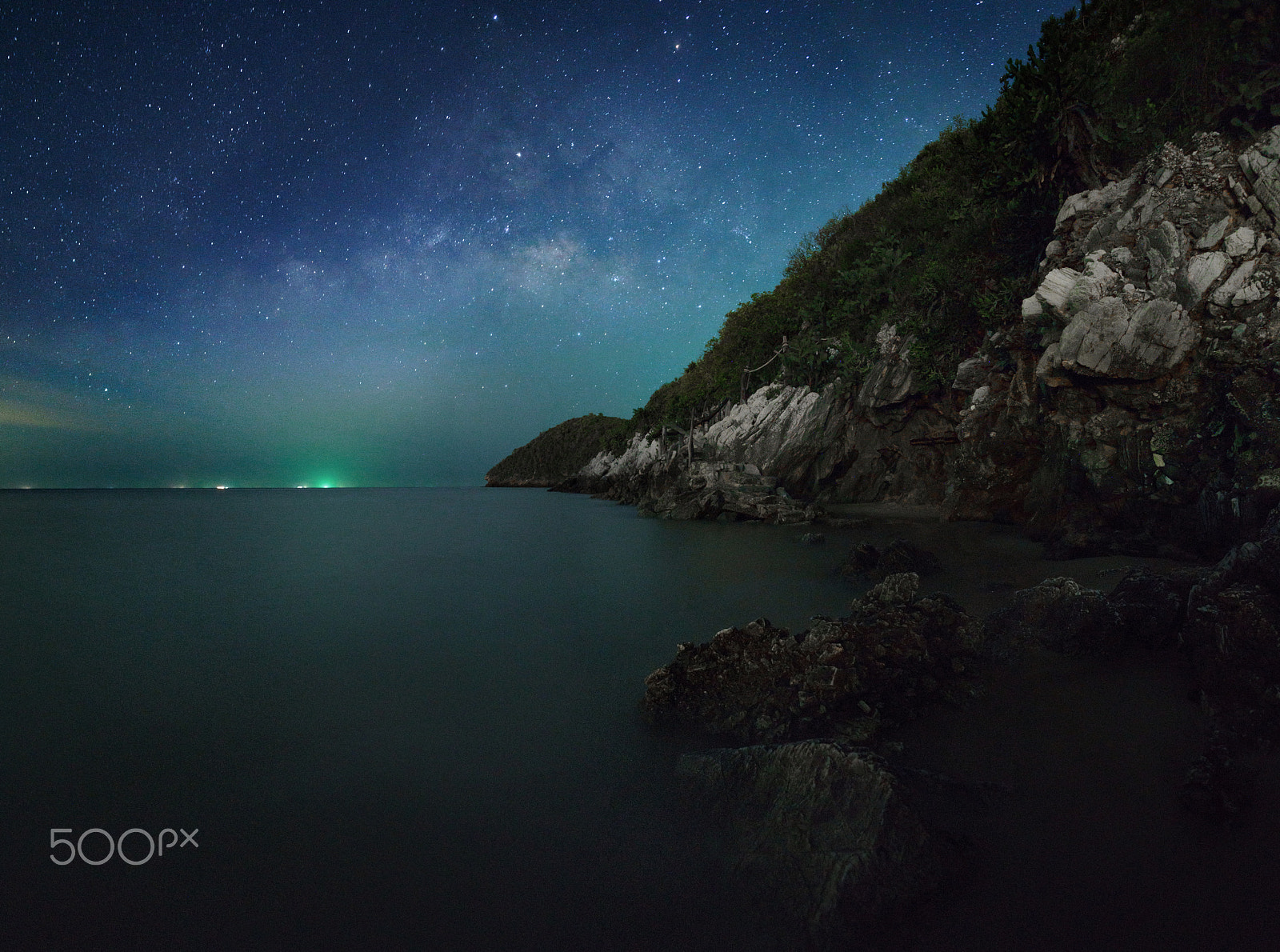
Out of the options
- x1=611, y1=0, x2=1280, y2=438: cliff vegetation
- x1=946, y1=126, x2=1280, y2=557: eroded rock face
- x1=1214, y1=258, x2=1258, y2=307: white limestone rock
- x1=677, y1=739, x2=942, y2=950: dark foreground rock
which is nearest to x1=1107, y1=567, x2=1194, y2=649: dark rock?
x1=677, y1=739, x2=942, y2=950: dark foreground rock

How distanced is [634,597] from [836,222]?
45407mm

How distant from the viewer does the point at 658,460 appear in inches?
1816

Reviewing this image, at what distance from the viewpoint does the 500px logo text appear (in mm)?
2990

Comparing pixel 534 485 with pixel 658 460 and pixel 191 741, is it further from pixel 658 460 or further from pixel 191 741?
pixel 191 741

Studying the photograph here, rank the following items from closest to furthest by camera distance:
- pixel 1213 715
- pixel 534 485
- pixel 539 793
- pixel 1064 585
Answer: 1. pixel 539 793
2. pixel 1213 715
3. pixel 1064 585
4. pixel 534 485

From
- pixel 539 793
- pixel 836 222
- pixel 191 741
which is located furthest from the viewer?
pixel 836 222

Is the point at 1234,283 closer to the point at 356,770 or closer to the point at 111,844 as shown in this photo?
the point at 356,770

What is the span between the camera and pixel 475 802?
134 inches

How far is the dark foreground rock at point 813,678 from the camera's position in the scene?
4051 mm

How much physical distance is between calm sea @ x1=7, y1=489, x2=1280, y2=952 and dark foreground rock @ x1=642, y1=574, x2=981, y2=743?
12.5 inches

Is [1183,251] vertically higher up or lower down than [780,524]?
A: higher up

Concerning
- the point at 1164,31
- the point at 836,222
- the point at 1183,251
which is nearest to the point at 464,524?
the point at 1183,251

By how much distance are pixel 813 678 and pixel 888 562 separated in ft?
21.5

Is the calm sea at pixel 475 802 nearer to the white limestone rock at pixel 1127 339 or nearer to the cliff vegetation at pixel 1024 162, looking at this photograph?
the white limestone rock at pixel 1127 339
